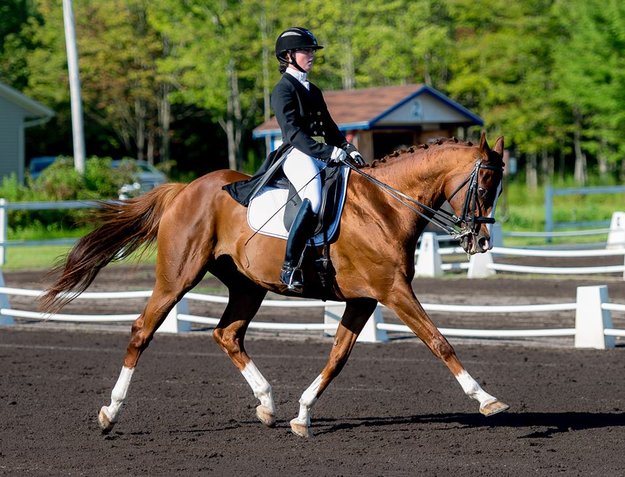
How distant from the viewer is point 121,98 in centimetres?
4903

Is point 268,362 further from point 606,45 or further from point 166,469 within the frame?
point 606,45

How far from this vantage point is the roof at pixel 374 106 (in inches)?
955

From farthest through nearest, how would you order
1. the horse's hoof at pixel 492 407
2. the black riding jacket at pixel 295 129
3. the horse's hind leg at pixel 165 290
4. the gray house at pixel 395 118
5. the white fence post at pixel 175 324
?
the gray house at pixel 395 118, the white fence post at pixel 175 324, the horse's hind leg at pixel 165 290, the black riding jacket at pixel 295 129, the horse's hoof at pixel 492 407

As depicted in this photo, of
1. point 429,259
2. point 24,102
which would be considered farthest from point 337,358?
point 24,102

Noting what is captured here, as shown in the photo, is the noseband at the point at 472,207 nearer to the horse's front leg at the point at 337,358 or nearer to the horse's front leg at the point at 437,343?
the horse's front leg at the point at 437,343

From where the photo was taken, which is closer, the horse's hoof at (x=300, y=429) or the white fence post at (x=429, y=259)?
the horse's hoof at (x=300, y=429)

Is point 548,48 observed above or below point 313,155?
above

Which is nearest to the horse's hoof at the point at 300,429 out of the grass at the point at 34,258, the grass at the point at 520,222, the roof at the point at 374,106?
the grass at the point at 520,222

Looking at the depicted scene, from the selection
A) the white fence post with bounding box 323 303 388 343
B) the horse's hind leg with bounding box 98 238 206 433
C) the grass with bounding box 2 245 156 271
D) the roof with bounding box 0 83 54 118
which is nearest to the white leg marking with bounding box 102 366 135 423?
the horse's hind leg with bounding box 98 238 206 433

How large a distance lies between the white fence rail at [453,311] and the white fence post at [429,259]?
640 cm

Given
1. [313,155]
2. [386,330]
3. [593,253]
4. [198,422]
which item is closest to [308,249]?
[313,155]

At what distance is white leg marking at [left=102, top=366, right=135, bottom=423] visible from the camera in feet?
25.6

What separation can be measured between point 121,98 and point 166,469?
4380 centimetres

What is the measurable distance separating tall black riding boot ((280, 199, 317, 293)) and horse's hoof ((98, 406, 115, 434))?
160 cm
